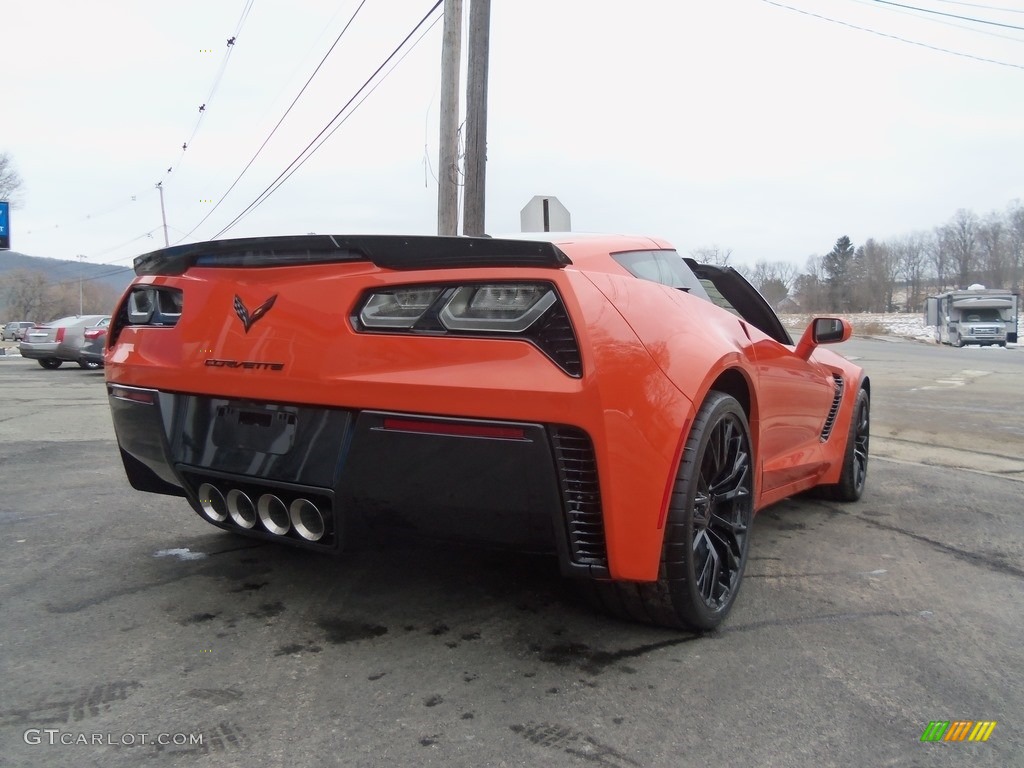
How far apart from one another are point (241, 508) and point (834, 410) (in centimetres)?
333

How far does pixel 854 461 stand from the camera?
16.5 ft

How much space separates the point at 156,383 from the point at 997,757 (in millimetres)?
2727

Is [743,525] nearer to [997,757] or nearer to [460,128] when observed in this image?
[997,757]

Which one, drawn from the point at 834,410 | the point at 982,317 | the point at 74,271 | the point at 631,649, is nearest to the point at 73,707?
the point at 631,649

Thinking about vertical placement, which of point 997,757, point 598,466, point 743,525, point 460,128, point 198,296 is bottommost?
point 997,757

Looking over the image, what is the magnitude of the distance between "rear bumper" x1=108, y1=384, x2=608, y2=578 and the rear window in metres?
0.75

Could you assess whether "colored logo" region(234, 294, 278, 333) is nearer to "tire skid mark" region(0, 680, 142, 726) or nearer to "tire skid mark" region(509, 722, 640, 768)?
"tire skid mark" region(0, 680, 142, 726)

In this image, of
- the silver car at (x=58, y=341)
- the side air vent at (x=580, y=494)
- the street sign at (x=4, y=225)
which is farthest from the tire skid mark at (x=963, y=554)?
the street sign at (x=4, y=225)

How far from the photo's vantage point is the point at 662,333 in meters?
2.57

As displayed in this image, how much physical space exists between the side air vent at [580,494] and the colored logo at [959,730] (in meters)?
0.96

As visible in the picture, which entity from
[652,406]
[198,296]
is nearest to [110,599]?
[198,296]

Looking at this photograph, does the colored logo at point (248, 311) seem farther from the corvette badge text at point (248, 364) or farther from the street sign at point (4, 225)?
the street sign at point (4, 225)

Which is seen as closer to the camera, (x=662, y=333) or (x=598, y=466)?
(x=598, y=466)

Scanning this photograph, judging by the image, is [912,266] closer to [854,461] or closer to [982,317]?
[982,317]
